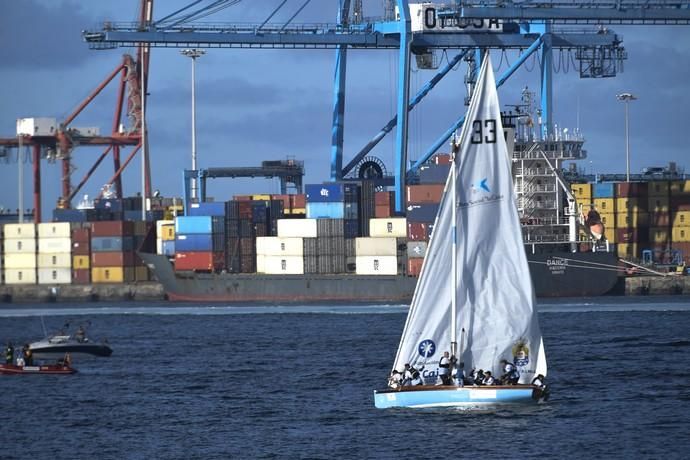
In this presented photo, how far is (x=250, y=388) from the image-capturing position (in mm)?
A: 50281

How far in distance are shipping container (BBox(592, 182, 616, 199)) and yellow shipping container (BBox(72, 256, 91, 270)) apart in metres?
39.2

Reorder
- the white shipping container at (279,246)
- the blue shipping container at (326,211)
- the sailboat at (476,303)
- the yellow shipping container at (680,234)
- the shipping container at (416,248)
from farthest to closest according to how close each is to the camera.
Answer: the yellow shipping container at (680,234)
the white shipping container at (279,246)
the blue shipping container at (326,211)
the shipping container at (416,248)
the sailboat at (476,303)

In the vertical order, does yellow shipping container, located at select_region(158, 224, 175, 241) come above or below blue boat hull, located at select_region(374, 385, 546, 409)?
above

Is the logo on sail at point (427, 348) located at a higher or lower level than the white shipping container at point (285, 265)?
lower

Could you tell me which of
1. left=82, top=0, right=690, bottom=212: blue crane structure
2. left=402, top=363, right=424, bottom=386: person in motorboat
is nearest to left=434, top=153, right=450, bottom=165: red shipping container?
left=82, top=0, right=690, bottom=212: blue crane structure

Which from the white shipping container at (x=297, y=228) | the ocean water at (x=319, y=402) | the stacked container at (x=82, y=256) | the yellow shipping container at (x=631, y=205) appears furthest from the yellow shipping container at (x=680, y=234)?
the stacked container at (x=82, y=256)

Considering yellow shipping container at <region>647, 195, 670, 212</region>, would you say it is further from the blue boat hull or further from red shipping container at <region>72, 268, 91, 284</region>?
the blue boat hull

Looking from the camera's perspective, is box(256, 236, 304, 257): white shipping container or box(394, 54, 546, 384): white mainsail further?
box(256, 236, 304, 257): white shipping container

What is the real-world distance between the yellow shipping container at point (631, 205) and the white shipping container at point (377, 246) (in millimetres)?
16167

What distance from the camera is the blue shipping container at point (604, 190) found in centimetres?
10550

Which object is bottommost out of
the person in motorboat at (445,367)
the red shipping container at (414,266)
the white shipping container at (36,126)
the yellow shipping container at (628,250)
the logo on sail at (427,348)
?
the person in motorboat at (445,367)

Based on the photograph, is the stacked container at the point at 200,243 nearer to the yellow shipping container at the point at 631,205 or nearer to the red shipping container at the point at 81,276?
the red shipping container at the point at 81,276

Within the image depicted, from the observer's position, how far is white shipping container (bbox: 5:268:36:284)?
12294cm

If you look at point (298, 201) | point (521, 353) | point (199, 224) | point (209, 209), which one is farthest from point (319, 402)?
point (298, 201)
